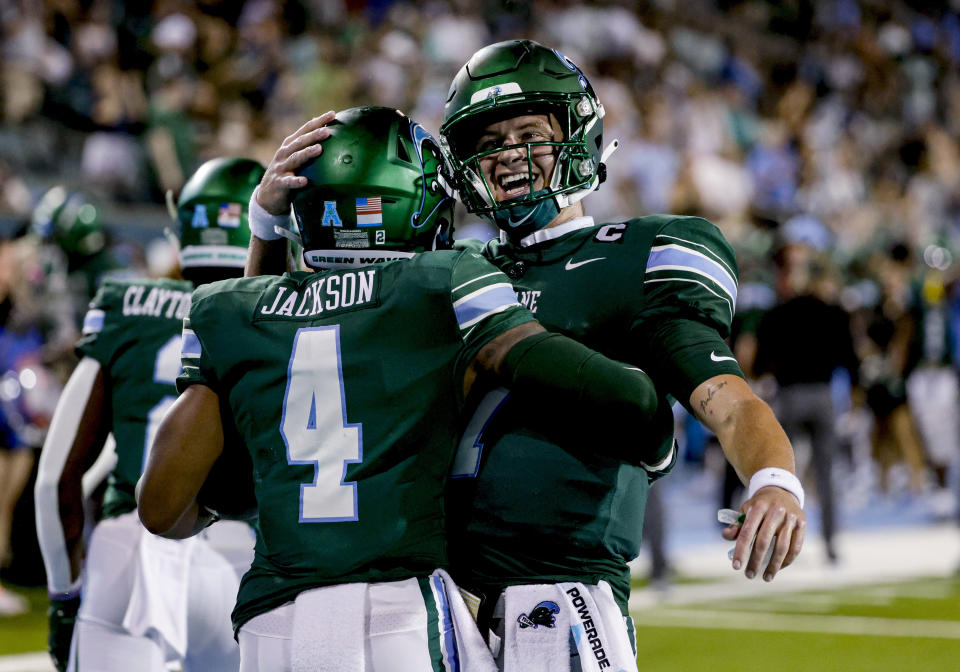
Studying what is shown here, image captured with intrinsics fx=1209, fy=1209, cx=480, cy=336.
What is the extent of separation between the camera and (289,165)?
7.68ft

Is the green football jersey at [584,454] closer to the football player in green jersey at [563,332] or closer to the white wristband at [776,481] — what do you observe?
the football player in green jersey at [563,332]

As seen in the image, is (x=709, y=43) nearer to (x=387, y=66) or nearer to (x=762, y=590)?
(x=387, y=66)

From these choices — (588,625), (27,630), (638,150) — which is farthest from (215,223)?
(638,150)

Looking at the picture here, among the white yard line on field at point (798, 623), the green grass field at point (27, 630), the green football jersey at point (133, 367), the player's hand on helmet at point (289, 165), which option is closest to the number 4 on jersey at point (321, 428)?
the player's hand on helmet at point (289, 165)

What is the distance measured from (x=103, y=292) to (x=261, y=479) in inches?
53.3

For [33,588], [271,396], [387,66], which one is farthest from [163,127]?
[271,396]

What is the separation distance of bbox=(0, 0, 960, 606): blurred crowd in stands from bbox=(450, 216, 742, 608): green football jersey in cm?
520

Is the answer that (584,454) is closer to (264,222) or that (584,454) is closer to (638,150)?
(264,222)

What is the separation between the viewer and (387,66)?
1251 cm

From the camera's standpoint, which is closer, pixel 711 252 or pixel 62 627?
pixel 711 252

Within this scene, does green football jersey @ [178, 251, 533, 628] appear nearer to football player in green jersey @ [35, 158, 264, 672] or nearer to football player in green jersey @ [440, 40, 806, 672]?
football player in green jersey @ [440, 40, 806, 672]

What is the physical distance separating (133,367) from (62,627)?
722 mm

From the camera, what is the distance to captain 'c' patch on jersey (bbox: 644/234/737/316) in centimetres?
227

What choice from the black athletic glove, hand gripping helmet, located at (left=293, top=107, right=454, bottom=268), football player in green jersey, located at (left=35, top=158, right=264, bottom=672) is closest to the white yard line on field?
football player in green jersey, located at (left=35, top=158, right=264, bottom=672)
